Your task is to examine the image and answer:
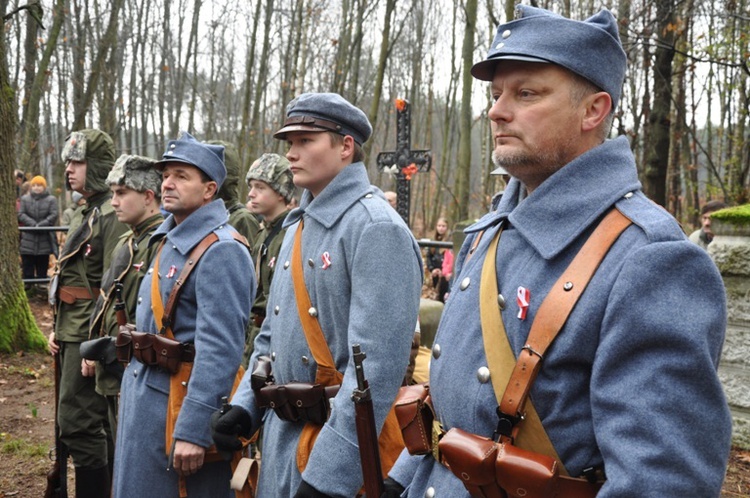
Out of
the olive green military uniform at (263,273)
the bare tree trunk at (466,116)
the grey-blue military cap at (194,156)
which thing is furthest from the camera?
the bare tree trunk at (466,116)

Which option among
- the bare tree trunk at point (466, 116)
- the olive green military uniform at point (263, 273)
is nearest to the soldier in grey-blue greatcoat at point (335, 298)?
the olive green military uniform at point (263, 273)

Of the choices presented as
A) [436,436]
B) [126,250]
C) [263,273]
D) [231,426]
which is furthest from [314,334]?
[263,273]

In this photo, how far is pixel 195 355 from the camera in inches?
146

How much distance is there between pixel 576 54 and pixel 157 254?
2.84 meters

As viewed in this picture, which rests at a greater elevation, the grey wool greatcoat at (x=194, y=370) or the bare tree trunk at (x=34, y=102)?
the bare tree trunk at (x=34, y=102)

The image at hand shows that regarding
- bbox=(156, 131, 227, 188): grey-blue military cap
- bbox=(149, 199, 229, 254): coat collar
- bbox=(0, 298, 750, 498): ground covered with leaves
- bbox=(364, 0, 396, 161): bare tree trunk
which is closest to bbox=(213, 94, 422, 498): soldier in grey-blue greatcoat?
bbox=(149, 199, 229, 254): coat collar

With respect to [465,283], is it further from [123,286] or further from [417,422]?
[123,286]

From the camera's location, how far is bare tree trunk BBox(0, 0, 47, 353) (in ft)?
28.2

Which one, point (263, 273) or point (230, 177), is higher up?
point (230, 177)

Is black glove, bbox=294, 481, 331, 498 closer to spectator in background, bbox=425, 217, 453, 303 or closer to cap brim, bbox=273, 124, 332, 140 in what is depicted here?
cap brim, bbox=273, 124, 332, 140

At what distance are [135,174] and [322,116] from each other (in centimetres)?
216

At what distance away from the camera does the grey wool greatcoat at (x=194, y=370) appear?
11.9ft

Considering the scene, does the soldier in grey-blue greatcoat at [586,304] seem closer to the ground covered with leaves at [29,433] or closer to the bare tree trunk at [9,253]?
the ground covered with leaves at [29,433]

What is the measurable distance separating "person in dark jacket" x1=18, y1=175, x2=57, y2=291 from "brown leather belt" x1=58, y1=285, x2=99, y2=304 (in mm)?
7984
